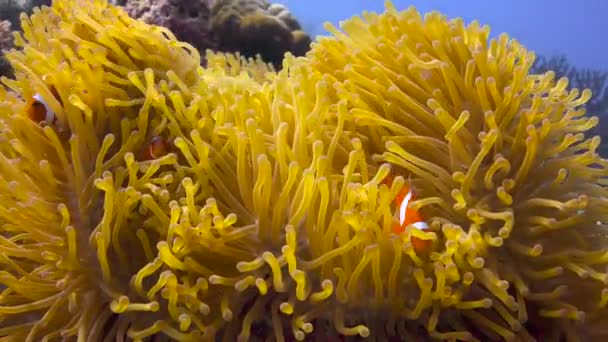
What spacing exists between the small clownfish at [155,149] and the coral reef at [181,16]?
1148mm

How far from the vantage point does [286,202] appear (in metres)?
1.08

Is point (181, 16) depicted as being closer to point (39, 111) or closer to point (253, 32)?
point (253, 32)


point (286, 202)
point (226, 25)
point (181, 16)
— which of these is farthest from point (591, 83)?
point (286, 202)

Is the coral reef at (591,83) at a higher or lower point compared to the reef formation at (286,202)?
higher

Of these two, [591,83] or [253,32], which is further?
[591,83]

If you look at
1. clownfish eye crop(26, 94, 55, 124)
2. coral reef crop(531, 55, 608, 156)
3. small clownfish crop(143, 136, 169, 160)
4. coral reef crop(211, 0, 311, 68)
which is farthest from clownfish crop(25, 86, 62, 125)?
coral reef crop(531, 55, 608, 156)

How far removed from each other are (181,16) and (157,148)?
1.29 metres

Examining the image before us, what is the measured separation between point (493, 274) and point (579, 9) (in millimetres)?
40036

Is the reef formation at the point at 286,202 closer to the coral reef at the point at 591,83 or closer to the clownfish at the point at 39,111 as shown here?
the clownfish at the point at 39,111

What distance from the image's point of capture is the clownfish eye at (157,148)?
3.77 ft

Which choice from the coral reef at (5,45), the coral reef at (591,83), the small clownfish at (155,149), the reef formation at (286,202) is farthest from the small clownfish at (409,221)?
the coral reef at (591,83)

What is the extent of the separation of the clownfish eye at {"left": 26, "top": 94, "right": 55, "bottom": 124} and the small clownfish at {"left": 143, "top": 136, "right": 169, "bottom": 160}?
0.19 meters

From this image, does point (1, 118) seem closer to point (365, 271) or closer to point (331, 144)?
point (331, 144)

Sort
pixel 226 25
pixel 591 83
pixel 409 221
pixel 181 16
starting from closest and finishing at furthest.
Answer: pixel 409 221
pixel 181 16
pixel 226 25
pixel 591 83
